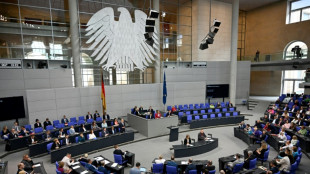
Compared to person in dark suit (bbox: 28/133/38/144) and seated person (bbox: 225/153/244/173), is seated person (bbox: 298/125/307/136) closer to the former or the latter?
seated person (bbox: 225/153/244/173)

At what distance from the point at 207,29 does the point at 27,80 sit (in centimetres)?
1737

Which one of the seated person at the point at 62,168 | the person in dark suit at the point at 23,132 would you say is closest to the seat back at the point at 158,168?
the seated person at the point at 62,168

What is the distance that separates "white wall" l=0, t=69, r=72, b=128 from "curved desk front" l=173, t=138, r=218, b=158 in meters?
9.45

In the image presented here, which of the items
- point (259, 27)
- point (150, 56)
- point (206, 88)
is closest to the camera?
point (150, 56)

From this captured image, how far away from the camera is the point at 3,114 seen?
11.7m

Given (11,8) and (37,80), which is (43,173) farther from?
(11,8)

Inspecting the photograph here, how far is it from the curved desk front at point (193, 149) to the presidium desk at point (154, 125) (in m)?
2.99

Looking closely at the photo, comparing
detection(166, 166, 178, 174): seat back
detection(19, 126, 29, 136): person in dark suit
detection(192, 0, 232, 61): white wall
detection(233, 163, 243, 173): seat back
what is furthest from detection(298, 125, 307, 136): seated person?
detection(19, 126, 29, 136): person in dark suit

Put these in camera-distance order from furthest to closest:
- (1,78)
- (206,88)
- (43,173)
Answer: (206,88), (1,78), (43,173)

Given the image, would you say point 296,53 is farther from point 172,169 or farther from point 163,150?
point 172,169

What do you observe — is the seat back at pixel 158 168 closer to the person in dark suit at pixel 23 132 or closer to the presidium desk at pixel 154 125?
the presidium desk at pixel 154 125

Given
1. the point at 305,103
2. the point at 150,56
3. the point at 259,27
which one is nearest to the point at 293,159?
the point at 305,103

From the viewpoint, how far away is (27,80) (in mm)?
12242

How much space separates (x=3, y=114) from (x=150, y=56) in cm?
1132
